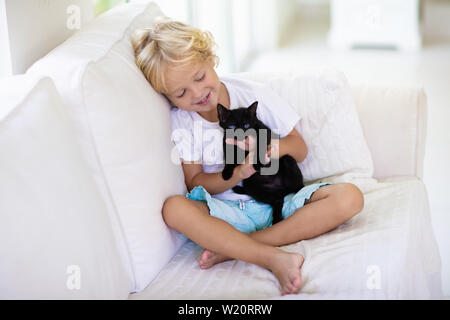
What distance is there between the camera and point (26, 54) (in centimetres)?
152

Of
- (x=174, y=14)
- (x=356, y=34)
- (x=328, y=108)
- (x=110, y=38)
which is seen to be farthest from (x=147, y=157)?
(x=356, y=34)

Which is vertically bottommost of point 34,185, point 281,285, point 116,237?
point 281,285

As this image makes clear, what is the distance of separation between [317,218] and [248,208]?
239 mm

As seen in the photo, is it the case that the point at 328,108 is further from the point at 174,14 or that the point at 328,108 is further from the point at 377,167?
the point at 174,14

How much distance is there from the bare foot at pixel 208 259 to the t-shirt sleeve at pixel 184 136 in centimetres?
33

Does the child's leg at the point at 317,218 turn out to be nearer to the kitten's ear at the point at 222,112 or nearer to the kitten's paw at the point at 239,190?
the kitten's paw at the point at 239,190

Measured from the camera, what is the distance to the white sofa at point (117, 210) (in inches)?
42.1

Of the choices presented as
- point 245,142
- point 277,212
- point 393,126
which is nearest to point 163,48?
point 245,142

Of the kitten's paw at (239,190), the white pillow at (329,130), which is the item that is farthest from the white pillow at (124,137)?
the white pillow at (329,130)

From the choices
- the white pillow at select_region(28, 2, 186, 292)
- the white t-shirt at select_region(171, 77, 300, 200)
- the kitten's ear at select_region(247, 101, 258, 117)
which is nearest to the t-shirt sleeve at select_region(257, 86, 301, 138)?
the white t-shirt at select_region(171, 77, 300, 200)

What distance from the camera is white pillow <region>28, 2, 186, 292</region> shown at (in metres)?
1.33

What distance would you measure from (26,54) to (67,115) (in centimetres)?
34

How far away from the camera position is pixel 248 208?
170cm

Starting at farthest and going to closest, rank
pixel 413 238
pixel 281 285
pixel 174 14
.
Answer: pixel 174 14
pixel 413 238
pixel 281 285
